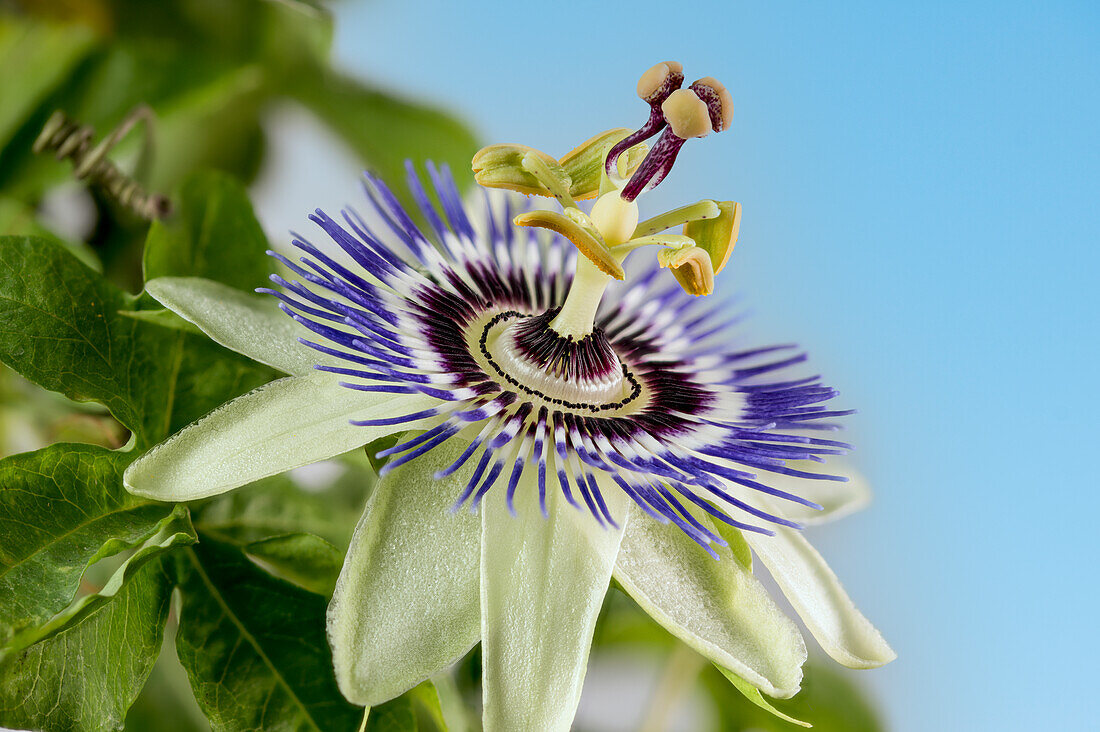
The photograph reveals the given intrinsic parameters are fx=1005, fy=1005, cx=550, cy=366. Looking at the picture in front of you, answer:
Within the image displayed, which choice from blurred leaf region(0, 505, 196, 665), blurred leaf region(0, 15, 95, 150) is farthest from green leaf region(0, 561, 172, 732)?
blurred leaf region(0, 15, 95, 150)

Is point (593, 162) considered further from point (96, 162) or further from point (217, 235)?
point (96, 162)

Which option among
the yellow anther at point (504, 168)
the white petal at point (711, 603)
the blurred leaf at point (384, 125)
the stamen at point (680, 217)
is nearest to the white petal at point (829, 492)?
the white petal at point (711, 603)

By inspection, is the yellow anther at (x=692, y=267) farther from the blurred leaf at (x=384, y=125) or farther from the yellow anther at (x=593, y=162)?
the blurred leaf at (x=384, y=125)

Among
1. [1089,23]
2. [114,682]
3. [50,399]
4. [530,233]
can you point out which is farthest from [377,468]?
[1089,23]

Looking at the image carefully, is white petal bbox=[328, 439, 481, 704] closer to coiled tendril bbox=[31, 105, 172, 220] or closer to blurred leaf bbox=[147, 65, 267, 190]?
coiled tendril bbox=[31, 105, 172, 220]

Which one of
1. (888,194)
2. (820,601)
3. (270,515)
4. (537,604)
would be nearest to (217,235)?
(270,515)

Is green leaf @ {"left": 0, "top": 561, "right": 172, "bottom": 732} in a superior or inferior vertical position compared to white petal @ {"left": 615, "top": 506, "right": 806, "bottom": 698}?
inferior
